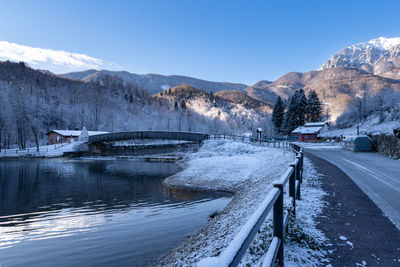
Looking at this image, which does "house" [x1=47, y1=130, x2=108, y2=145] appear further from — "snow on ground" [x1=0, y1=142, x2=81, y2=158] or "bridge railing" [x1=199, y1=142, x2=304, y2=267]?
"bridge railing" [x1=199, y1=142, x2=304, y2=267]

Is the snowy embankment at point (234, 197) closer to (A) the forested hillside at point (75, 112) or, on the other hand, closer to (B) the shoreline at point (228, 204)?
(B) the shoreline at point (228, 204)

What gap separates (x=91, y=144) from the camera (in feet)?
205

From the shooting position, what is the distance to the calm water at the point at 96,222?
844 centimetres

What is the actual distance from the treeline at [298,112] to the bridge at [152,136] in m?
36.5

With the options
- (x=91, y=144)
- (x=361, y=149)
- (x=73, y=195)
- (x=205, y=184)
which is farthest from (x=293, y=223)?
(x=91, y=144)

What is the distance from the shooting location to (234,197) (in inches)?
628

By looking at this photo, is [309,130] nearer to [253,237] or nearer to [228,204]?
[228,204]

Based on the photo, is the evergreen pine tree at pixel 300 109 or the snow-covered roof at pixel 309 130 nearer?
the snow-covered roof at pixel 309 130

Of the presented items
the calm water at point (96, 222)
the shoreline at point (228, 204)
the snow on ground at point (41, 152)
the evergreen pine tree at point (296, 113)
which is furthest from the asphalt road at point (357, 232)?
the evergreen pine tree at point (296, 113)

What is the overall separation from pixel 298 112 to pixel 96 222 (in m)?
73.6

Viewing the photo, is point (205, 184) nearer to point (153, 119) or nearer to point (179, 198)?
point (179, 198)

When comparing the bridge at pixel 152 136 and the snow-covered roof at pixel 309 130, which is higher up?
the snow-covered roof at pixel 309 130

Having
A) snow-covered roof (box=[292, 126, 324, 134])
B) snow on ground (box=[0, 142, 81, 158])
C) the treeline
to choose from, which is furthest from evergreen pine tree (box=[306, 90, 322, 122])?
snow on ground (box=[0, 142, 81, 158])

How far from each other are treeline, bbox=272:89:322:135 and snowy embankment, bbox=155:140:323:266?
39250mm
